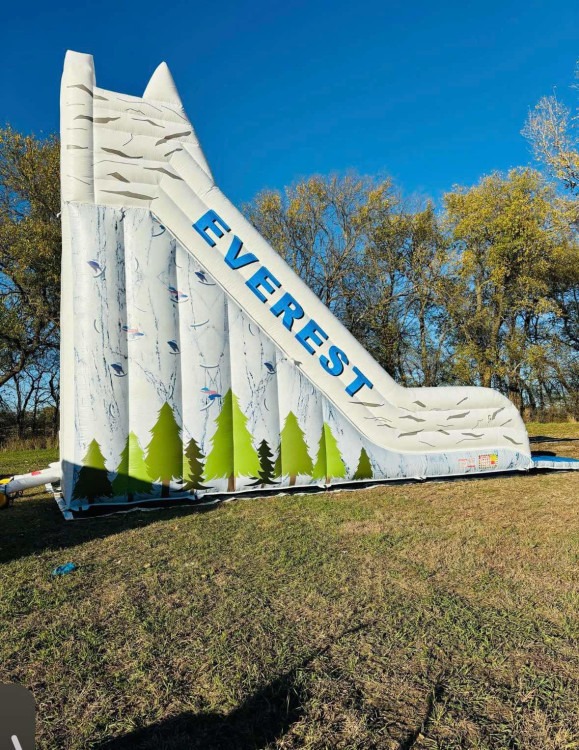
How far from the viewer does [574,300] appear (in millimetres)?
18328

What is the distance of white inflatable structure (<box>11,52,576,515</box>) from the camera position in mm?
4434

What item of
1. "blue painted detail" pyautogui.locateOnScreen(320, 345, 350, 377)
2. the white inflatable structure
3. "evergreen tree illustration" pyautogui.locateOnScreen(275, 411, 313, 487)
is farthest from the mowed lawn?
"blue painted detail" pyautogui.locateOnScreen(320, 345, 350, 377)

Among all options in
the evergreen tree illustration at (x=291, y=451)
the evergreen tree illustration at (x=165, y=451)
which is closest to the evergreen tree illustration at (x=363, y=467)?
the evergreen tree illustration at (x=291, y=451)

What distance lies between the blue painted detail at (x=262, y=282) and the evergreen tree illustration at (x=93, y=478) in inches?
80.6

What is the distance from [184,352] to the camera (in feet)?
15.4

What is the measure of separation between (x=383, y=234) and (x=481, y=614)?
55.5ft

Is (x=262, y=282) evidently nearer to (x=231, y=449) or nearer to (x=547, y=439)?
(x=231, y=449)

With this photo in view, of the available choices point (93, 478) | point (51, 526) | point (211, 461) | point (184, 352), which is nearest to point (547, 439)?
point (211, 461)

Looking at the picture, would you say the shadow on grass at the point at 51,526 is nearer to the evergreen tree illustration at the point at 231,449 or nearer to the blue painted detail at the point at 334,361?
the evergreen tree illustration at the point at 231,449

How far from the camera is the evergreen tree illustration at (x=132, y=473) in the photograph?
4402mm

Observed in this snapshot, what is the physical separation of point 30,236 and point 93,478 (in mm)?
10596

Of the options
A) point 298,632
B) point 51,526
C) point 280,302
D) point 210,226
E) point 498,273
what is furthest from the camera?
point 498,273

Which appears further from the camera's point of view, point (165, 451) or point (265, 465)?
point (265, 465)

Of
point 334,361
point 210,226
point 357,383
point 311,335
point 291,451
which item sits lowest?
point 291,451
